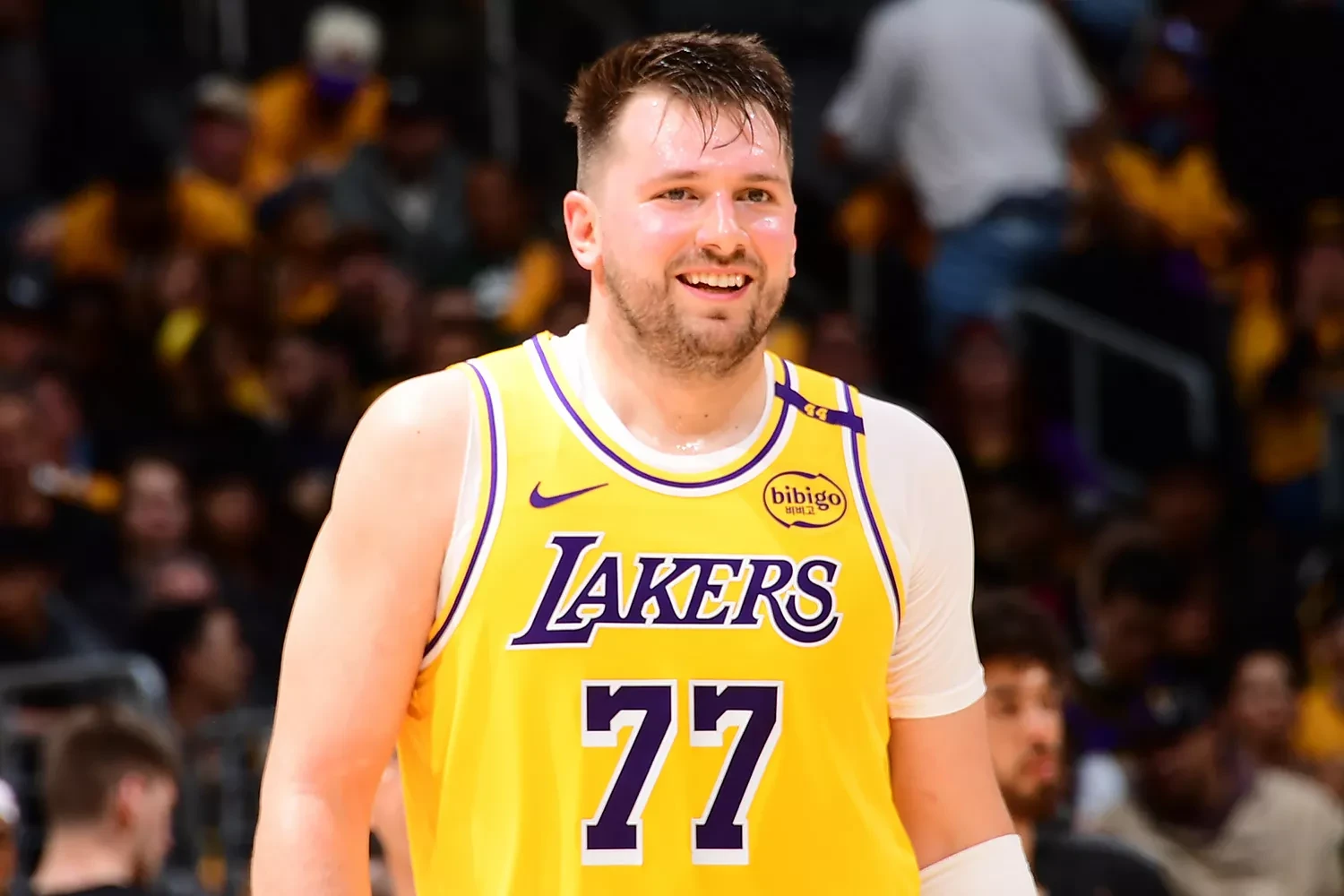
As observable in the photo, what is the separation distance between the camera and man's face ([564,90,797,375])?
308 centimetres

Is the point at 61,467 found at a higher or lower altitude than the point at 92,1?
lower

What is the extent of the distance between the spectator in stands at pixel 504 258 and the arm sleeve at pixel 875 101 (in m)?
1.48

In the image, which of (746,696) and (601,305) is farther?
(601,305)

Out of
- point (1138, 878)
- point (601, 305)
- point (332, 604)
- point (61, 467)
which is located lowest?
point (1138, 878)

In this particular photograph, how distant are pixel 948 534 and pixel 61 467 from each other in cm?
604

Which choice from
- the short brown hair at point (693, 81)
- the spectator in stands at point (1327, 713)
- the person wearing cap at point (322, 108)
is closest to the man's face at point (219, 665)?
the person wearing cap at point (322, 108)

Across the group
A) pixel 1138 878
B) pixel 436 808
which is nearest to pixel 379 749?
pixel 436 808

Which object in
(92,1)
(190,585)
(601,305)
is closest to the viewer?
(601,305)

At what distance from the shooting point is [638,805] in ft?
9.89

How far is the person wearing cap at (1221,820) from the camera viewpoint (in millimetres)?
7336

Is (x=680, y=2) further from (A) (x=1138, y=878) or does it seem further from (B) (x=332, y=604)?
(B) (x=332, y=604)

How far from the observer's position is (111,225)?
10.0 meters

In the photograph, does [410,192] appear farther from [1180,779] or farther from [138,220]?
[1180,779]

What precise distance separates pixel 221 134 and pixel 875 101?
2973 mm
